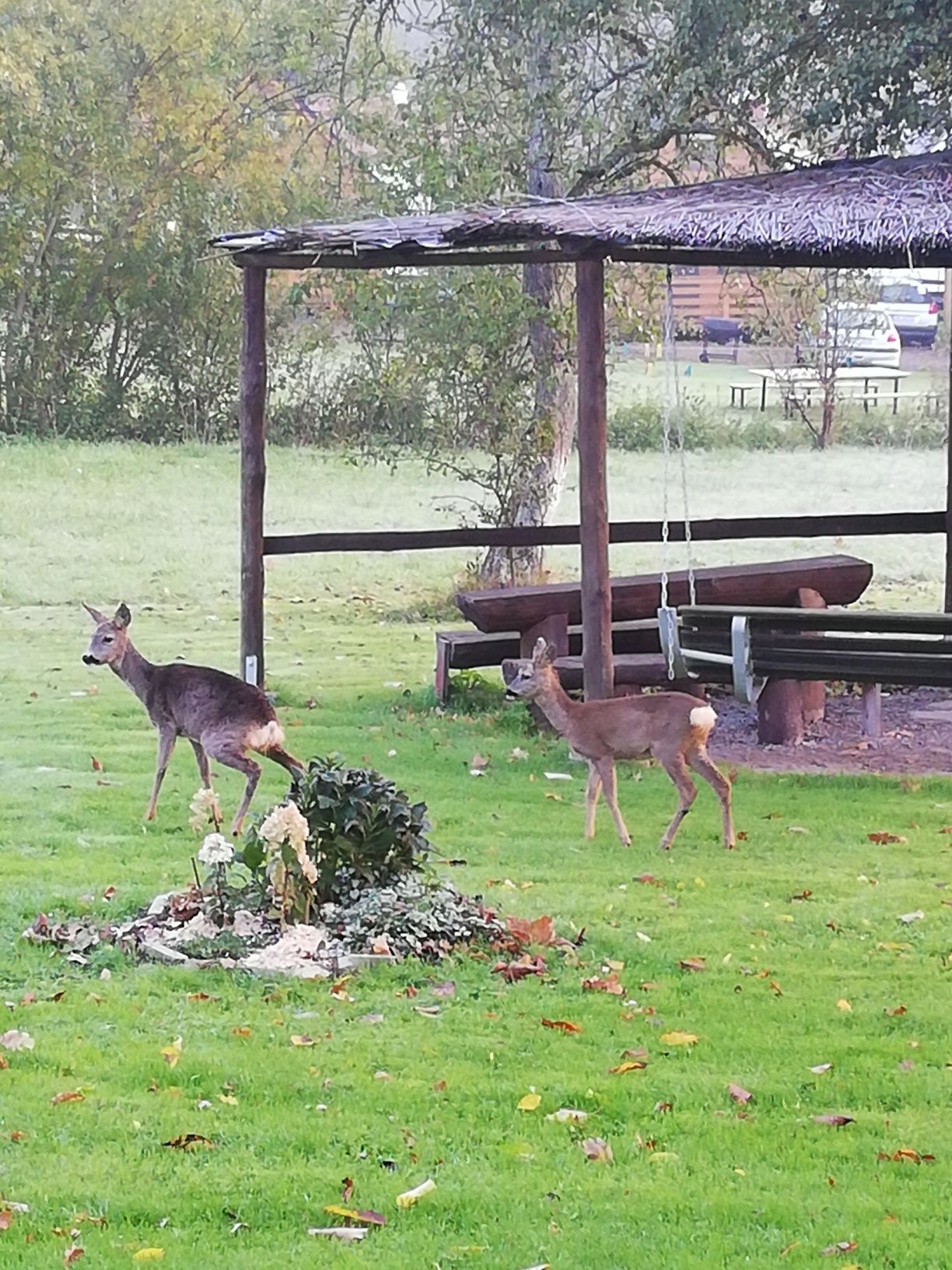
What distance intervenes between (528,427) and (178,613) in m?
3.45

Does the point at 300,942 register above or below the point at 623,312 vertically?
below

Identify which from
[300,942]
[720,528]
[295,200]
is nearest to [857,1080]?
[300,942]

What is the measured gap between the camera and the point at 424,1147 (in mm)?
5051

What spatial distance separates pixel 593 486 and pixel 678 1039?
15.4 ft

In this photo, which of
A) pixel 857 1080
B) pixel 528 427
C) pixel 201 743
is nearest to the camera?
pixel 857 1080

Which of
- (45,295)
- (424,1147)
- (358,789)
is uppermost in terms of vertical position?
(45,295)

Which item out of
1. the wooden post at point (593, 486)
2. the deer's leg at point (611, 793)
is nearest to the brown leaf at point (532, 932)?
the deer's leg at point (611, 793)

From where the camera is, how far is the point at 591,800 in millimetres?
8727

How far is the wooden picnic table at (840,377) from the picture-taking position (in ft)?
78.0

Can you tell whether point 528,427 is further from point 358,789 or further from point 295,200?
point 358,789

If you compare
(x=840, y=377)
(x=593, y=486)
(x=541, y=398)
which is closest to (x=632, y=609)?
(x=593, y=486)

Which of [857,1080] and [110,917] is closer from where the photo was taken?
[857,1080]

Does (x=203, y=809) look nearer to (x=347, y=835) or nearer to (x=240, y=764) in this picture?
(x=347, y=835)

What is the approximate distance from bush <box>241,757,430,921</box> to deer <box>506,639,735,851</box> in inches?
73.6
